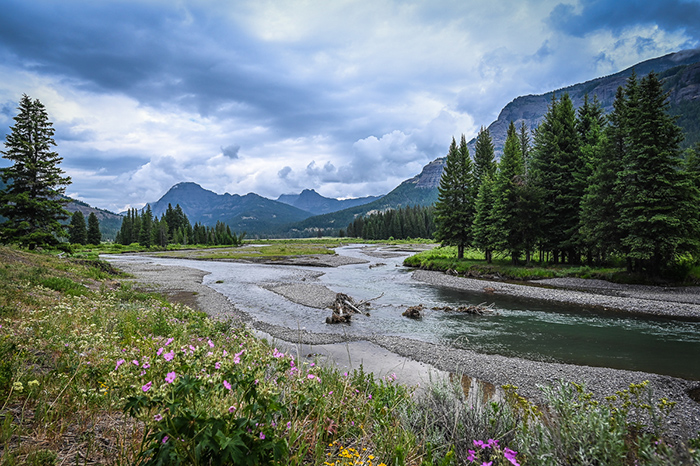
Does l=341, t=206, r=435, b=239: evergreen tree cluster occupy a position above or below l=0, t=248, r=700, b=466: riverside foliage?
above

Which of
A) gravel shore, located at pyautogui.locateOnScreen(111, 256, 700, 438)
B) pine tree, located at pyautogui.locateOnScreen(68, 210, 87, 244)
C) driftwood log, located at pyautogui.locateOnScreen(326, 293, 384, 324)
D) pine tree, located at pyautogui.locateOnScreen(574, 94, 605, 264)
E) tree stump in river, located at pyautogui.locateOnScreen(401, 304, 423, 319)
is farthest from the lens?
pine tree, located at pyautogui.locateOnScreen(68, 210, 87, 244)

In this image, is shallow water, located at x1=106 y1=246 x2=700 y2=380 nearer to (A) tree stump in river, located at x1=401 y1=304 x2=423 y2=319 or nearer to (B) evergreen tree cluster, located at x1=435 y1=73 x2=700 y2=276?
(A) tree stump in river, located at x1=401 y1=304 x2=423 y2=319

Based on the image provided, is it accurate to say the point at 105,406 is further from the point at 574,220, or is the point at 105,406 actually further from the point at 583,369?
the point at 574,220

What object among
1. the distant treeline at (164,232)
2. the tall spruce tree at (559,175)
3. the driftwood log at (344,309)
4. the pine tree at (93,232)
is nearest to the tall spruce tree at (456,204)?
the tall spruce tree at (559,175)

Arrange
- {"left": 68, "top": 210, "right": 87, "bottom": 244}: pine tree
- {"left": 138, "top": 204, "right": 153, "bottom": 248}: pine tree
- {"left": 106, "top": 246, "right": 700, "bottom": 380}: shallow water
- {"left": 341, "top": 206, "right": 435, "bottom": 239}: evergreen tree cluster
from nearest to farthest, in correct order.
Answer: {"left": 106, "top": 246, "right": 700, "bottom": 380}: shallow water
{"left": 68, "top": 210, "right": 87, "bottom": 244}: pine tree
{"left": 138, "top": 204, "right": 153, "bottom": 248}: pine tree
{"left": 341, "top": 206, "right": 435, "bottom": 239}: evergreen tree cluster

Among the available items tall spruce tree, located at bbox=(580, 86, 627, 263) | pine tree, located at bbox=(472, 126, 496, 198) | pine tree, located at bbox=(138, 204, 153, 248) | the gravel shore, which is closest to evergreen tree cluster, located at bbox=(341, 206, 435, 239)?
pine tree, located at bbox=(472, 126, 496, 198)

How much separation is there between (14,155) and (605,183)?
4873 centimetres

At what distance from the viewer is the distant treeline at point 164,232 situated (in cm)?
10250

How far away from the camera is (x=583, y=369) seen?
10.2m

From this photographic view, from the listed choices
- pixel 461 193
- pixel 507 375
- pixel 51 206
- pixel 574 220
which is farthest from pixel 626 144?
pixel 51 206

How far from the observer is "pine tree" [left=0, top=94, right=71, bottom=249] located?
1045 inches

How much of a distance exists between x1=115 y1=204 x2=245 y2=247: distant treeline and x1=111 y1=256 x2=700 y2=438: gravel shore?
91573mm

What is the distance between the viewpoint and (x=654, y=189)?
22250 mm

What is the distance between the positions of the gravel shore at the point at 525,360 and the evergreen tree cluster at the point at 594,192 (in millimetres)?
3784
